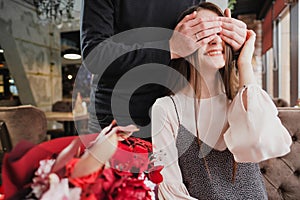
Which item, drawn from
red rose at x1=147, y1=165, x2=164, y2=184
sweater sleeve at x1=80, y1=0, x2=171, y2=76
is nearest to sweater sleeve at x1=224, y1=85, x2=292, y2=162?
sweater sleeve at x1=80, y1=0, x2=171, y2=76

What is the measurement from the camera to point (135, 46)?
2.55ft

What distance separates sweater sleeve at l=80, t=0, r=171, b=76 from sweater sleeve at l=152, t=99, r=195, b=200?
15 cm

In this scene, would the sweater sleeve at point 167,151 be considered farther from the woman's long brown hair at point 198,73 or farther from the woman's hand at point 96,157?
the woman's hand at point 96,157

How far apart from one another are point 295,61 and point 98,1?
12.7 feet

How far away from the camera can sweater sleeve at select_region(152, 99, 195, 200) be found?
2.53 ft

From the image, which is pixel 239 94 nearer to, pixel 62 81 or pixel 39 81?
pixel 39 81

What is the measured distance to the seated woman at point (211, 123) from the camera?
2.52 feet

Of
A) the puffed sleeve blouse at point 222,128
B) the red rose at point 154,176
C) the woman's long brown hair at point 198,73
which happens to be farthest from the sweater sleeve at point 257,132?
the red rose at point 154,176

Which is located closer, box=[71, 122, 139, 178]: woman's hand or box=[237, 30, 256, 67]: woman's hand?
box=[71, 122, 139, 178]: woman's hand

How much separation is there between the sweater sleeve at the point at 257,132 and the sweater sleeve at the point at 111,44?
0.23m

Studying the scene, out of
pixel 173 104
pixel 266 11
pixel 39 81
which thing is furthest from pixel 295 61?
pixel 39 81

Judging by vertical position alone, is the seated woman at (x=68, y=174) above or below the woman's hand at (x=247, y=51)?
below

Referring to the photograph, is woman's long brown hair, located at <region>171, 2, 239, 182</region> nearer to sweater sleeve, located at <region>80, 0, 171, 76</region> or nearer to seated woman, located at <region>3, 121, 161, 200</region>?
sweater sleeve, located at <region>80, 0, 171, 76</region>

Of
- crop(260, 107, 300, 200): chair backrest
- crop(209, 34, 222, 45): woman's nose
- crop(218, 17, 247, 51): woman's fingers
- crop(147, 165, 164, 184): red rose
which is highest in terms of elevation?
crop(218, 17, 247, 51): woman's fingers
